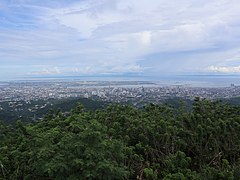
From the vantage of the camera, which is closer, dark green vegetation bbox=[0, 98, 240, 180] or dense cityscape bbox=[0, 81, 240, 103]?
dark green vegetation bbox=[0, 98, 240, 180]

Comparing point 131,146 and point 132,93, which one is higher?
point 131,146

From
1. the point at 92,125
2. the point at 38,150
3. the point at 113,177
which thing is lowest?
the point at 113,177

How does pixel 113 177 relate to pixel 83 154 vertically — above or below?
below

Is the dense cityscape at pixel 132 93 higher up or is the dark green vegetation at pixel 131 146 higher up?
the dark green vegetation at pixel 131 146

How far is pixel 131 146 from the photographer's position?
8.85 meters

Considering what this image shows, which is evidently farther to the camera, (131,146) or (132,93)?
(132,93)

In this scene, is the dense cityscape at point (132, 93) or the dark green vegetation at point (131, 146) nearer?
the dark green vegetation at point (131, 146)

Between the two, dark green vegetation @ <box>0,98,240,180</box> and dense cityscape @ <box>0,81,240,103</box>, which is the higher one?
dark green vegetation @ <box>0,98,240,180</box>

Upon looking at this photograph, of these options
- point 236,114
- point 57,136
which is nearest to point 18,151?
point 57,136

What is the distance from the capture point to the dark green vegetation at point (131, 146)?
266 inches

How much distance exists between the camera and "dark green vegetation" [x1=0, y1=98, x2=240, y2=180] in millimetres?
6750

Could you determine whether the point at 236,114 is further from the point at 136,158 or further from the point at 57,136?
the point at 57,136

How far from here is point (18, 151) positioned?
8484 mm

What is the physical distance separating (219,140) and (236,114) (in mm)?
2248
